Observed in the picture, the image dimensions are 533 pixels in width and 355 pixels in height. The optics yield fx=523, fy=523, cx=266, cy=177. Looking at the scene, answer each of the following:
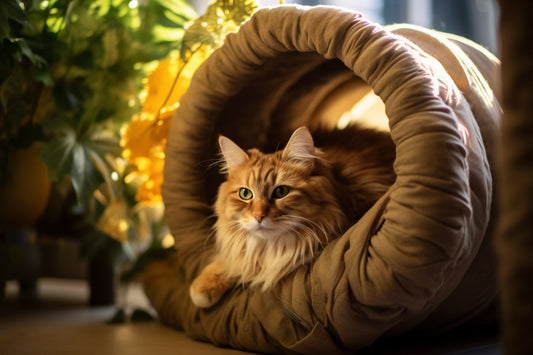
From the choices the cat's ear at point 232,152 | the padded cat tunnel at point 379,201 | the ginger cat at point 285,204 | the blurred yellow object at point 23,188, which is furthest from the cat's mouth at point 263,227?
the blurred yellow object at point 23,188

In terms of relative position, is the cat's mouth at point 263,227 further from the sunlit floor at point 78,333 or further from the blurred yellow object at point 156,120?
the blurred yellow object at point 156,120

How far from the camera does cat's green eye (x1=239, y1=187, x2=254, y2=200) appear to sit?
4.28ft

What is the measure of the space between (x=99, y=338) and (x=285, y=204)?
28.0 inches

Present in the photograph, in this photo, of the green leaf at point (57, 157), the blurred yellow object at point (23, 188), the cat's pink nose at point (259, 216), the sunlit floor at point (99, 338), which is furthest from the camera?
the blurred yellow object at point (23, 188)

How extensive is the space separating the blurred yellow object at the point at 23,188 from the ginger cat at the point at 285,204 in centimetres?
80

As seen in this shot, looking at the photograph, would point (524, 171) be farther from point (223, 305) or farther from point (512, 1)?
point (223, 305)

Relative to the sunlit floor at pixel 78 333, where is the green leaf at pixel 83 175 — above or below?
above

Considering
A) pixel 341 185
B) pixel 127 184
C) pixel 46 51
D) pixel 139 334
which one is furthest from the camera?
pixel 127 184

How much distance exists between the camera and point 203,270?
142 cm

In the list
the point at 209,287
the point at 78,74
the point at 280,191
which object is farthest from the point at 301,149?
the point at 78,74

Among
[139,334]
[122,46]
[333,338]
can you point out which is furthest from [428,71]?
→ [122,46]

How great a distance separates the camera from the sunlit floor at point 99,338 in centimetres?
130

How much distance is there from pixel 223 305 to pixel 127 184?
0.74m

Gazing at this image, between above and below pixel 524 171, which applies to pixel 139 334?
below
